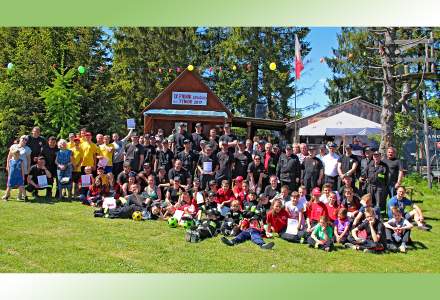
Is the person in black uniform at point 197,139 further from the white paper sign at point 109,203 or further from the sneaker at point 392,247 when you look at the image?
the sneaker at point 392,247

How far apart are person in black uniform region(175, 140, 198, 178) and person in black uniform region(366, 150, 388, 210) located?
3468mm

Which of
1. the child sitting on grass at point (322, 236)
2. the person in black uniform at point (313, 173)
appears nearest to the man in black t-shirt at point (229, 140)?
the person in black uniform at point (313, 173)

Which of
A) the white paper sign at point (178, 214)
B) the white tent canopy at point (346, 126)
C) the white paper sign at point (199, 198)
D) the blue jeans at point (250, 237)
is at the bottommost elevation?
the blue jeans at point (250, 237)

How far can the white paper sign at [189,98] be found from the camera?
1652 centimetres

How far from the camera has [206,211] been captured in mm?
7812

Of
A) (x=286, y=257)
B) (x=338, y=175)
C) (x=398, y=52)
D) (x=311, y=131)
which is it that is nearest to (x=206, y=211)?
(x=286, y=257)

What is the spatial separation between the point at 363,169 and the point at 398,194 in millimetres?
1085

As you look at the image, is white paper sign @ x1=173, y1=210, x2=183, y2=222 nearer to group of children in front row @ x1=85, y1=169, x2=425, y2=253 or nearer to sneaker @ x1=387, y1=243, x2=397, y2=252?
group of children in front row @ x1=85, y1=169, x2=425, y2=253

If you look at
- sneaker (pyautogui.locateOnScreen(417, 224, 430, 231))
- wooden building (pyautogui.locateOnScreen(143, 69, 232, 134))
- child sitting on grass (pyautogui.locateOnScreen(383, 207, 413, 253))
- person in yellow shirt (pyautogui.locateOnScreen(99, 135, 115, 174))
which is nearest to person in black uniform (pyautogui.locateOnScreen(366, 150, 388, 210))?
sneaker (pyautogui.locateOnScreen(417, 224, 430, 231))

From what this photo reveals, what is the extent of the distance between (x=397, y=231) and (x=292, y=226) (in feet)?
5.35

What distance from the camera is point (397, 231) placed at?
22.9 ft

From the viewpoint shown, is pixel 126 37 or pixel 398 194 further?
pixel 126 37

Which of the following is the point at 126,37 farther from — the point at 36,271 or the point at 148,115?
the point at 36,271

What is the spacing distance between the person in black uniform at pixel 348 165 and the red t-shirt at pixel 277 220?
1660 millimetres
